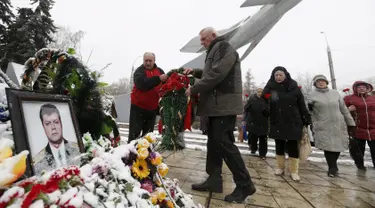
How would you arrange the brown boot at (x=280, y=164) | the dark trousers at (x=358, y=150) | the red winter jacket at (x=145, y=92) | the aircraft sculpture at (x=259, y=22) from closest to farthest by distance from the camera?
the red winter jacket at (x=145, y=92)
the brown boot at (x=280, y=164)
the dark trousers at (x=358, y=150)
the aircraft sculpture at (x=259, y=22)

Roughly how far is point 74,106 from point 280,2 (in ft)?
38.3

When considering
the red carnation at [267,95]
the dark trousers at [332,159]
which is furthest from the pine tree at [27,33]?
the dark trousers at [332,159]

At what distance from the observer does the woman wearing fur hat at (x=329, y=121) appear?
4059 mm

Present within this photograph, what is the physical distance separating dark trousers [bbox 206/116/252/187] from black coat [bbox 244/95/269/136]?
9.71ft

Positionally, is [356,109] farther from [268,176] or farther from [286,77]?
[268,176]

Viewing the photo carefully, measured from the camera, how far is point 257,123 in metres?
5.59

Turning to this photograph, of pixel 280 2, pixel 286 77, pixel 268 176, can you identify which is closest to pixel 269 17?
pixel 280 2

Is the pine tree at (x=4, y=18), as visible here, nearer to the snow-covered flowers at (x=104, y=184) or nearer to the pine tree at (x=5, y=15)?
the pine tree at (x=5, y=15)

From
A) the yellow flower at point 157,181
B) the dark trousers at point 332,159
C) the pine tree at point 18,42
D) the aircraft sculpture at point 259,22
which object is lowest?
the dark trousers at point 332,159

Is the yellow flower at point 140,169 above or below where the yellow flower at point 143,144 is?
below

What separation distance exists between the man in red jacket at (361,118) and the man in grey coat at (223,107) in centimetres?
321

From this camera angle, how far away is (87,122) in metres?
1.31

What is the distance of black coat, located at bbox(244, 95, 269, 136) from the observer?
5492 mm

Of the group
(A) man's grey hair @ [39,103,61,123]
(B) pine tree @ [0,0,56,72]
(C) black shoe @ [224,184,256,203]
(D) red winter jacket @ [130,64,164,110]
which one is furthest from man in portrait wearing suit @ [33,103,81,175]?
(B) pine tree @ [0,0,56,72]
